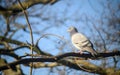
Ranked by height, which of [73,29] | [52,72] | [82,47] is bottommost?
[52,72]

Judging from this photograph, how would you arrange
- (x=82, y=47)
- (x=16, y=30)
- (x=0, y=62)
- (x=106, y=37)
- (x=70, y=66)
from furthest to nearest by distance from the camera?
(x=16, y=30), (x=106, y=37), (x=0, y=62), (x=70, y=66), (x=82, y=47)

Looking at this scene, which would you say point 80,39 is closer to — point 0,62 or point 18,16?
point 0,62

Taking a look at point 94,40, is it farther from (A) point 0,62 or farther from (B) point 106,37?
(A) point 0,62

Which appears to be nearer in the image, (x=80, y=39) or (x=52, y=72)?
(x=80, y=39)

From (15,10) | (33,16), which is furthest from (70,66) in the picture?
(33,16)

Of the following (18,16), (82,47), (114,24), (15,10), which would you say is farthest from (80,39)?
(18,16)

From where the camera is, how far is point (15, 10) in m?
3.60

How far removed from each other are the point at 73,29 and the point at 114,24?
32.5 inches

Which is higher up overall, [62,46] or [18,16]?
[18,16]

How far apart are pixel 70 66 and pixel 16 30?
5.07 ft

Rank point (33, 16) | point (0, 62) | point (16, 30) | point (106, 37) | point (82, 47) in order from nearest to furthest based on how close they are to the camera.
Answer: point (82, 47) < point (0, 62) < point (106, 37) < point (16, 30) < point (33, 16)

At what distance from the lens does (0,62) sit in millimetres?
3006

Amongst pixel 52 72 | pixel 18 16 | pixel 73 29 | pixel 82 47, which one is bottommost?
pixel 52 72

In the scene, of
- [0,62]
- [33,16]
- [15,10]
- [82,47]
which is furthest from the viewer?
[33,16]
